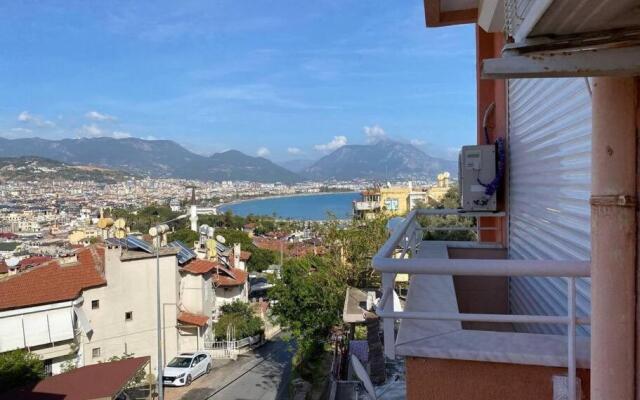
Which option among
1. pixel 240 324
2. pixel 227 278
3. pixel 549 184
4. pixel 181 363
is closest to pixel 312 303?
pixel 181 363

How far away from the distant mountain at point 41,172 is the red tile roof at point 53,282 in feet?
458

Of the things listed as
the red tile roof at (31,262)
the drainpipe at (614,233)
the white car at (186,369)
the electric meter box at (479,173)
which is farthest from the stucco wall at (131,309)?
the drainpipe at (614,233)

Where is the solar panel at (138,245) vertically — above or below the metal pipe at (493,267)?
below

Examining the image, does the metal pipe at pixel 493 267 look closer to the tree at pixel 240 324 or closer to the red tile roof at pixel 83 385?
the red tile roof at pixel 83 385

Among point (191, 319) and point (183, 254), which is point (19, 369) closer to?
point (191, 319)

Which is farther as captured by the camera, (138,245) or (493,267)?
(138,245)

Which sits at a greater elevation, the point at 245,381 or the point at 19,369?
the point at 19,369

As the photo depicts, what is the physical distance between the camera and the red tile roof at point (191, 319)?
2169 cm

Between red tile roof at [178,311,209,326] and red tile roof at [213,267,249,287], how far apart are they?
16.5 feet

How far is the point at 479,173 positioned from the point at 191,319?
19.5m

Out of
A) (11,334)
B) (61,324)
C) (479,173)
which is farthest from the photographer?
(61,324)

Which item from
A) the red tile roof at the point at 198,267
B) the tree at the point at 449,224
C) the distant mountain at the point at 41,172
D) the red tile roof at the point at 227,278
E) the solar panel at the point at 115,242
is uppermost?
the distant mountain at the point at 41,172

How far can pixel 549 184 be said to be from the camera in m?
3.29

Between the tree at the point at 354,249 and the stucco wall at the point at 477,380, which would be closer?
the stucco wall at the point at 477,380
